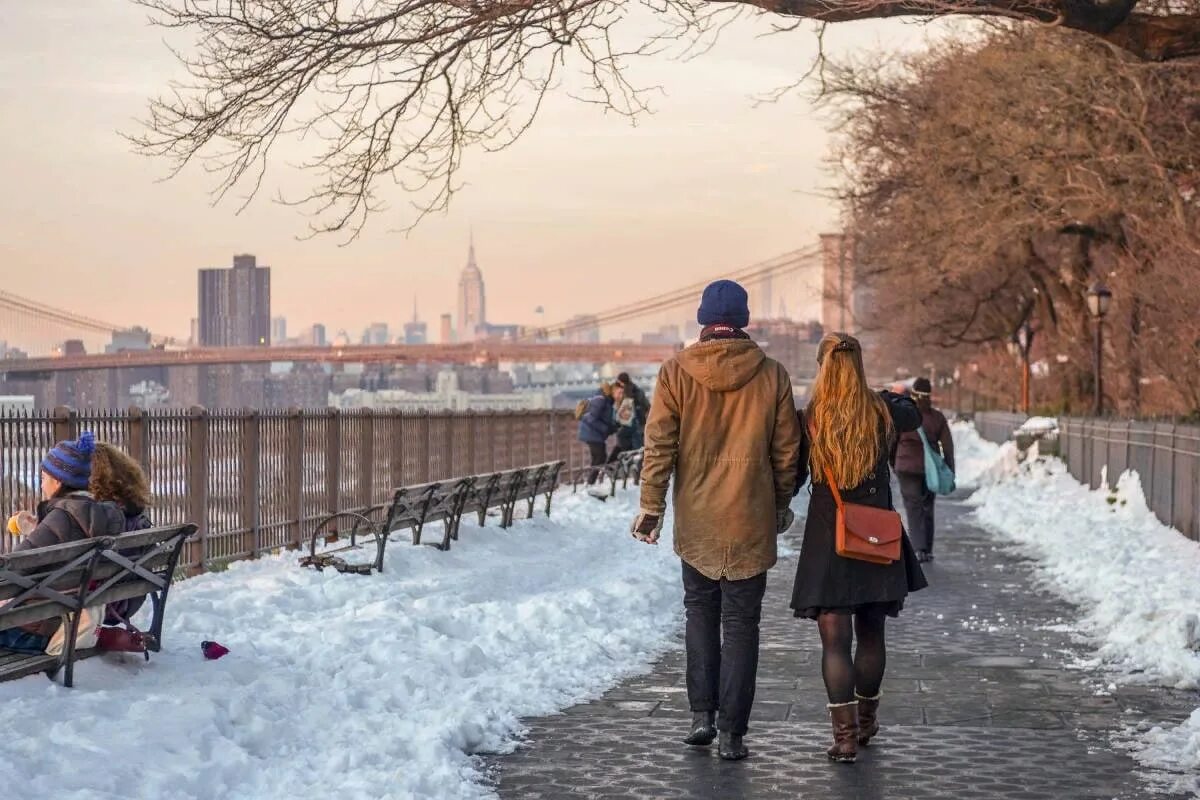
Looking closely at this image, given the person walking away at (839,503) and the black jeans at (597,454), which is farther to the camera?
the black jeans at (597,454)

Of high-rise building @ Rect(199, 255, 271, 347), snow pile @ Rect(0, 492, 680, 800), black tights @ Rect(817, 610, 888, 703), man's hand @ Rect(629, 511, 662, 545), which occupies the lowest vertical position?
snow pile @ Rect(0, 492, 680, 800)

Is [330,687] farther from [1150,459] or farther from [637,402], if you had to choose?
[637,402]

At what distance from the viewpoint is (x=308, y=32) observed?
14.2 m

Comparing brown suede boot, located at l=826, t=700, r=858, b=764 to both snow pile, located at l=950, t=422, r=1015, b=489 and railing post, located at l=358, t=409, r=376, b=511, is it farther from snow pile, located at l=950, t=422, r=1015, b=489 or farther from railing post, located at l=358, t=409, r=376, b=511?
snow pile, located at l=950, t=422, r=1015, b=489

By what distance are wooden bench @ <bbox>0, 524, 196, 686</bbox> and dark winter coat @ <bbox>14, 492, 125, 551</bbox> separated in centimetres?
17

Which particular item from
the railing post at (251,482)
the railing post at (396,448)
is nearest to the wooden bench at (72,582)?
the railing post at (251,482)

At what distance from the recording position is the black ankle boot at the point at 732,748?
7.97m

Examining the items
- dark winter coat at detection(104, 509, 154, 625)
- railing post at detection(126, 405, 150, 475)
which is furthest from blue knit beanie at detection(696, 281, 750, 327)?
railing post at detection(126, 405, 150, 475)

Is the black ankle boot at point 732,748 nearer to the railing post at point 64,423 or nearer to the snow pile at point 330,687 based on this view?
the snow pile at point 330,687

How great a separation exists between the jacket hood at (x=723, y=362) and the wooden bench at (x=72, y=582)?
2.71m

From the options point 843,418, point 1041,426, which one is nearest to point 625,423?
point 1041,426

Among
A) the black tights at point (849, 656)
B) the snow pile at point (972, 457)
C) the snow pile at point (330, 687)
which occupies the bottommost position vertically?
the snow pile at point (972, 457)

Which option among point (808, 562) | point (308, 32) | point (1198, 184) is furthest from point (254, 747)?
point (1198, 184)

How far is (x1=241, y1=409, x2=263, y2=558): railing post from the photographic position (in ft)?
58.3
